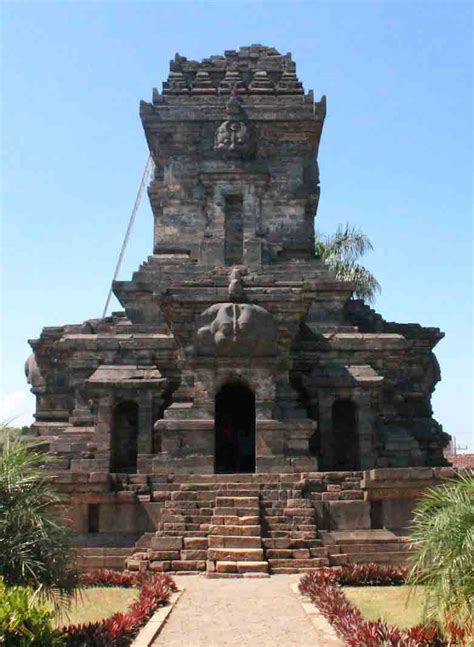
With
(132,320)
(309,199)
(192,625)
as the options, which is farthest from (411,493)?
(309,199)

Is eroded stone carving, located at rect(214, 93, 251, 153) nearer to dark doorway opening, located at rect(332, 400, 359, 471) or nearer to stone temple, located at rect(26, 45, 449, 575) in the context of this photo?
stone temple, located at rect(26, 45, 449, 575)

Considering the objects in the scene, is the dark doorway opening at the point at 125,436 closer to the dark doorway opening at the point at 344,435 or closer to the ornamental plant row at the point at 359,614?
the dark doorway opening at the point at 344,435

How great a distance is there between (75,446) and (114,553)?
16.8ft

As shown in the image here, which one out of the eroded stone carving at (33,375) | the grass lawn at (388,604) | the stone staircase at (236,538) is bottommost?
the grass lawn at (388,604)

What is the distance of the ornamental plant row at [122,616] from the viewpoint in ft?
25.2

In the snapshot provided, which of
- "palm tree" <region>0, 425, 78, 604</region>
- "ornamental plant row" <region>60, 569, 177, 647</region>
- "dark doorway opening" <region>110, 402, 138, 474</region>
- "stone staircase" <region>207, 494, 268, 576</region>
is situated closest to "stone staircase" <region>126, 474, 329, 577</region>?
"stone staircase" <region>207, 494, 268, 576</region>

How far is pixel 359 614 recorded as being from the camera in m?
8.90

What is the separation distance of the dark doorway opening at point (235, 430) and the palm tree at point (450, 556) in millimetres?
12441

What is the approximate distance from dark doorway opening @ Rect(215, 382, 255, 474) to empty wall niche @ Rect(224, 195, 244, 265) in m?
4.79

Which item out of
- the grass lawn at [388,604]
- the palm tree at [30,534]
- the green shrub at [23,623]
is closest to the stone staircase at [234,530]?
the grass lawn at [388,604]

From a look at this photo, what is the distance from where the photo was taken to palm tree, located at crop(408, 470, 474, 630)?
711 cm

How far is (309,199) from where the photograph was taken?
24.6 metres

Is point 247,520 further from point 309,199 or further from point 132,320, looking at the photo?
point 309,199

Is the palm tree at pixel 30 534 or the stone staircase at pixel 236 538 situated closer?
the palm tree at pixel 30 534
